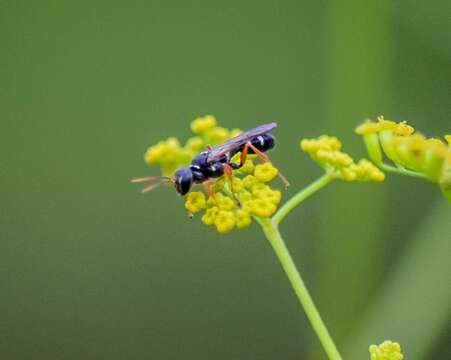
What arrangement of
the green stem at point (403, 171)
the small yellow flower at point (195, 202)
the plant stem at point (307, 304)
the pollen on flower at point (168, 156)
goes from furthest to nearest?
the pollen on flower at point (168, 156), the small yellow flower at point (195, 202), the green stem at point (403, 171), the plant stem at point (307, 304)

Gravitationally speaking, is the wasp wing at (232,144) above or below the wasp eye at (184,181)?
above

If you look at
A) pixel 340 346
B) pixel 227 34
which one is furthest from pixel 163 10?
pixel 340 346

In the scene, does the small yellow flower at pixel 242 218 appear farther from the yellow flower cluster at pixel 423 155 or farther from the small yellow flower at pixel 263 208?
the yellow flower cluster at pixel 423 155

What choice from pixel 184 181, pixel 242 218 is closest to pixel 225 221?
pixel 242 218

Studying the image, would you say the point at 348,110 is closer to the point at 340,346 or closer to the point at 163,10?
the point at 340,346

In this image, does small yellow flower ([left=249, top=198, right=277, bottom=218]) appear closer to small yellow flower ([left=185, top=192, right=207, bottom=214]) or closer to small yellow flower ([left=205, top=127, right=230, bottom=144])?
small yellow flower ([left=185, top=192, right=207, bottom=214])

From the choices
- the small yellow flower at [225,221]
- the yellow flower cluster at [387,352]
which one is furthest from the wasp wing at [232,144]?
the yellow flower cluster at [387,352]
